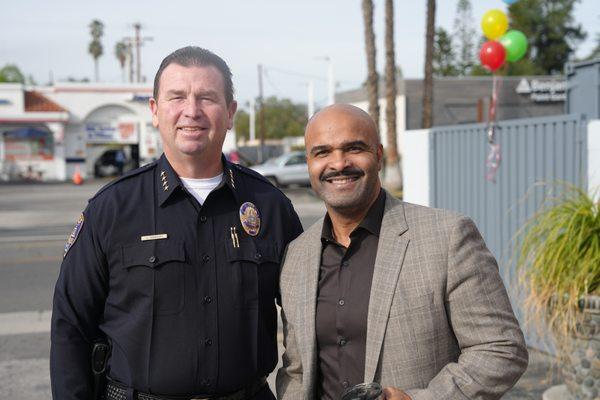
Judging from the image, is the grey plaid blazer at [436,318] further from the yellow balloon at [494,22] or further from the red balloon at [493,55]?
the yellow balloon at [494,22]

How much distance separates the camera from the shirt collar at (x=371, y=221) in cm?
247

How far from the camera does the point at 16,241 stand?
13633 mm

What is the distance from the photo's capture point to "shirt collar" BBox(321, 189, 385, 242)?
2.47 metres

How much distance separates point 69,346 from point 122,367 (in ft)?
0.68

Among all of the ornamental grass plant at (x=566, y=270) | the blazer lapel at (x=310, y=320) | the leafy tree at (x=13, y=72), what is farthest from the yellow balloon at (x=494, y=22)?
the leafy tree at (x=13, y=72)

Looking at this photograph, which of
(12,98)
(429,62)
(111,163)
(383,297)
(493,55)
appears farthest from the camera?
(111,163)

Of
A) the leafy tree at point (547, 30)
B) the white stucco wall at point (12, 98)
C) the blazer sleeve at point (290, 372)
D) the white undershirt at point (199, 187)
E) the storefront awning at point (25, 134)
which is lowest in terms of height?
the blazer sleeve at point (290, 372)

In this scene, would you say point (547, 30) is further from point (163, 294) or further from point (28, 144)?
point (163, 294)

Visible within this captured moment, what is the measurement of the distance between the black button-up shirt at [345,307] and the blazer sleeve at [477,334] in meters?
0.23

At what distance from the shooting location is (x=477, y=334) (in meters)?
2.22

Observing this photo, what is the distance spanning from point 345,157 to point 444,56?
49448 mm

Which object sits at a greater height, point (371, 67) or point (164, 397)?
point (371, 67)

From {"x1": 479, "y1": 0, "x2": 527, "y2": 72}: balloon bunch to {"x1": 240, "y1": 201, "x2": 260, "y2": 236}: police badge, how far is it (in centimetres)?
964

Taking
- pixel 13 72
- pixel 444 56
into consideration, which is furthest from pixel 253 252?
pixel 13 72
